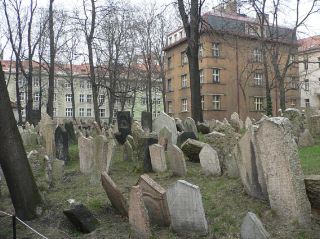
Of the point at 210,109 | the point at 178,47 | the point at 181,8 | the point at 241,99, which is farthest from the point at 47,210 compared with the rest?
the point at 178,47

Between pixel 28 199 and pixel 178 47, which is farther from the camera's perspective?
pixel 178 47

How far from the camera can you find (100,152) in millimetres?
8445

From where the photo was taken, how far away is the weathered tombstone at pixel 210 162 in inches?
299

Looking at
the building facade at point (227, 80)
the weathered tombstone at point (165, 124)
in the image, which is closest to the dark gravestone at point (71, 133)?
the weathered tombstone at point (165, 124)

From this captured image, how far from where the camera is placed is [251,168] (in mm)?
5914

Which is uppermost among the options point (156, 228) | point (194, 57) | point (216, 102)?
point (194, 57)

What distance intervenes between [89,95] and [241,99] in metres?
34.9

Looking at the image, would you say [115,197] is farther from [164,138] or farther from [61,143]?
[61,143]

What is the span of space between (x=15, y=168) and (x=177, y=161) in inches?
114

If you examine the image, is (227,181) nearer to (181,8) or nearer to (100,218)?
(100,218)

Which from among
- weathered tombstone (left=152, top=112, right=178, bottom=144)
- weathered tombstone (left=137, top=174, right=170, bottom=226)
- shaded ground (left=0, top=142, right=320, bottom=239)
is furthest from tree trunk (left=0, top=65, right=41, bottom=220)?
weathered tombstone (left=152, top=112, right=178, bottom=144)

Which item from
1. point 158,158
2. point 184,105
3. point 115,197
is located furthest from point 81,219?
point 184,105

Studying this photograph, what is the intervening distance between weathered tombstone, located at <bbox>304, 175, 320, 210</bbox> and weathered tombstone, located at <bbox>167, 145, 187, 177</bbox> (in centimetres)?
294

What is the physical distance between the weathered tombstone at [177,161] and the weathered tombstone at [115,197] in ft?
6.56
